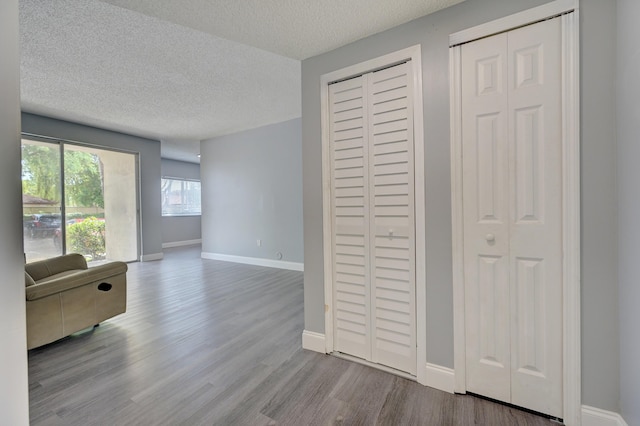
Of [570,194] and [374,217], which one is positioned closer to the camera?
[570,194]

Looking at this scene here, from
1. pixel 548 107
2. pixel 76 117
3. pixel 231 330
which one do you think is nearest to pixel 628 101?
pixel 548 107

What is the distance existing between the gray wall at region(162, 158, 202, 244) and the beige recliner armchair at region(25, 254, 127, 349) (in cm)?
513

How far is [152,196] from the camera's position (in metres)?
Answer: 5.77

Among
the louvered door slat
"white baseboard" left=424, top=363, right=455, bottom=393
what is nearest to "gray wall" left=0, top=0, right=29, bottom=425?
the louvered door slat

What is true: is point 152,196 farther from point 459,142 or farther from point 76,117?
point 459,142

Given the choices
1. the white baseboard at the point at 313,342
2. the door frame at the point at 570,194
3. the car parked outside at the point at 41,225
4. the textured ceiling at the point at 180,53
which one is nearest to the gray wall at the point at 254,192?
the textured ceiling at the point at 180,53

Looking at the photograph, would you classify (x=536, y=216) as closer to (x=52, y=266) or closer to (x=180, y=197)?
(x=52, y=266)

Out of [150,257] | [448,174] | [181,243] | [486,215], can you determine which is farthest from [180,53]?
[181,243]

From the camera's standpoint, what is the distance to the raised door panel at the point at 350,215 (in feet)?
6.21

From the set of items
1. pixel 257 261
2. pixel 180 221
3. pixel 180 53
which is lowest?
pixel 257 261

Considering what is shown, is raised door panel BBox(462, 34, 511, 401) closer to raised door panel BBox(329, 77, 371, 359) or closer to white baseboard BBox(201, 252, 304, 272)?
raised door panel BBox(329, 77, 371, 359)

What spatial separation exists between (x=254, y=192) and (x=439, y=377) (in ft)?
14.4

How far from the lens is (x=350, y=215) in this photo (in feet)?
6.44

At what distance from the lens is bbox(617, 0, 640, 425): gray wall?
108 cm
